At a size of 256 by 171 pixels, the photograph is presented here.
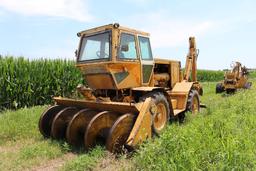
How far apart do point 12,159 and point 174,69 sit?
5.28m

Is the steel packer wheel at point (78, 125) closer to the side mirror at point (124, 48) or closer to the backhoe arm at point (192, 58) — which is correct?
the side mirror at point (124, 48)

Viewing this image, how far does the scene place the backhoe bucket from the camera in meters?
5.45

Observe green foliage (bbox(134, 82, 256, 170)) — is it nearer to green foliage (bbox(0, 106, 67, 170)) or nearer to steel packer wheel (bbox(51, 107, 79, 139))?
green foliage (bbox(0, 106, 67, 170))

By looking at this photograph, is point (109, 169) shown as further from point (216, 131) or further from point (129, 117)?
point (216, 131)

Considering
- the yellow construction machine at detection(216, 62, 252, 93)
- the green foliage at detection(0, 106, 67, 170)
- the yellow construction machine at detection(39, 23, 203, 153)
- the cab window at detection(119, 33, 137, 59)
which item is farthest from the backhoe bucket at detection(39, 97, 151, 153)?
the yellow construction machine at detection(216, 62, 252, 93)

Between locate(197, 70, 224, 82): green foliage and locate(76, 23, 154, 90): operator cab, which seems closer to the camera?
locate(76, 23, 154, 90): operator cab

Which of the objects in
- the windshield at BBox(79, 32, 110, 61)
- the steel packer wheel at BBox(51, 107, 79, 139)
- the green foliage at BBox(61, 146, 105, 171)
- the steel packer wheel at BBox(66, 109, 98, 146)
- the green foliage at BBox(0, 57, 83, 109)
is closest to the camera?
the green foliage at BBox(61, 146, 105, 171)

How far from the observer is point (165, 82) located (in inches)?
345

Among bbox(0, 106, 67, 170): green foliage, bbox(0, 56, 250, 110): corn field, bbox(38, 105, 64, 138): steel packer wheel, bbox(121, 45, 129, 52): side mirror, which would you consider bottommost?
bbox(0, 106, 67, 170): green foliage

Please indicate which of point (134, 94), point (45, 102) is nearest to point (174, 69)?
point (134, 94)

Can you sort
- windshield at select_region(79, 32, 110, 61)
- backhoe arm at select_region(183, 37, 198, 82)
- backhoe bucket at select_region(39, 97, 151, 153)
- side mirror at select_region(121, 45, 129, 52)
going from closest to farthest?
1. backhoe bucket at select_region(39, 97, 151, 153)
2. side mirror at select_region(121, 45, 129, 52)
3. windshield at select_region(79, 32, 110, 61)
4. backhoe arm at select_region(183, 37, 198, 82)

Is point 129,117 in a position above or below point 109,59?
below

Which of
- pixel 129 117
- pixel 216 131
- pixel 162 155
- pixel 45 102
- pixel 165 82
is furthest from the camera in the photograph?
pixel 45 102

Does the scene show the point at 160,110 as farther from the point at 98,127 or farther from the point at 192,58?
the point at 192,58
